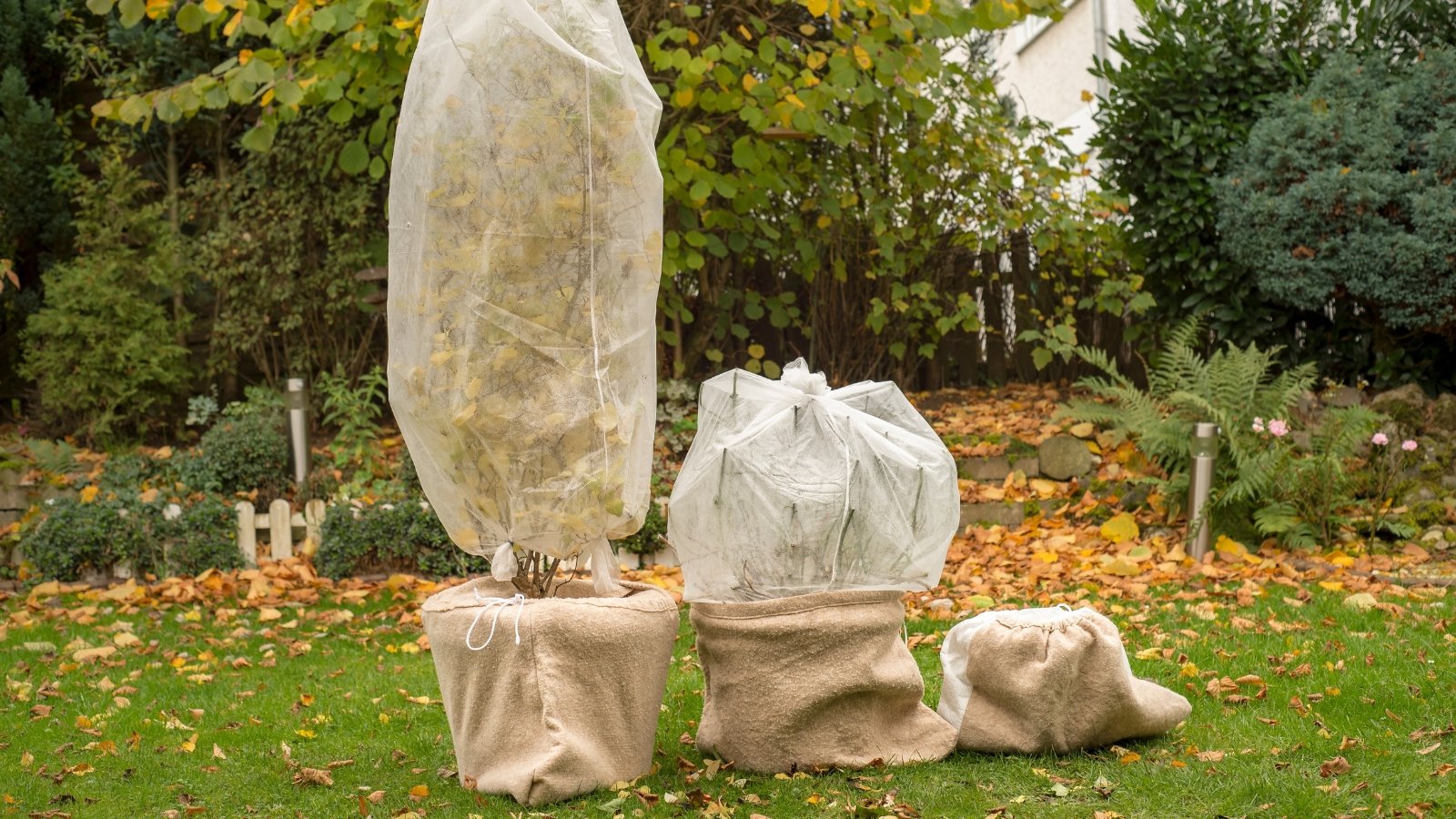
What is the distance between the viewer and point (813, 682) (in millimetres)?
3359

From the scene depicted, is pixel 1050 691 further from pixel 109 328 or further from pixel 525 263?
pixel 109 328

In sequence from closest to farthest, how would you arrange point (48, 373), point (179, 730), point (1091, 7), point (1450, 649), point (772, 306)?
point (179, 730), point (1450, 649), point (48, 373), point (772, 306), point (1091, 7)

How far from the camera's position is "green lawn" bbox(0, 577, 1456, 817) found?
316cm

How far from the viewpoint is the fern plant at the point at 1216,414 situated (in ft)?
20.8

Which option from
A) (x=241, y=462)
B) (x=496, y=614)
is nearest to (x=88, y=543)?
(x=241, y=462)

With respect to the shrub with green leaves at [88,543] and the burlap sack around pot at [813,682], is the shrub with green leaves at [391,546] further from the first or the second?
the burlap sack around pot at [813,682]

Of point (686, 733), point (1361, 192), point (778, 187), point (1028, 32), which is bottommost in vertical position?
point (686, 733)

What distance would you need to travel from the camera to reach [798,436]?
11.5 feet

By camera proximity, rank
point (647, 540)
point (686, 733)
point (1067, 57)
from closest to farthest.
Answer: point (686, 733) → point (647, 540) → point (1067, 57)

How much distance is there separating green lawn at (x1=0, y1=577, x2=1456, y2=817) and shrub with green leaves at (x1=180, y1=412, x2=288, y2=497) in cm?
157

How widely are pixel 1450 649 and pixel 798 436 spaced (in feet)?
8.21

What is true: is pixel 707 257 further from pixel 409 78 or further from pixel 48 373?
pixel 409 78

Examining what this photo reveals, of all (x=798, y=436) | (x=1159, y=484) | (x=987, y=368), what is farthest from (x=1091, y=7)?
(x=798, y=436)

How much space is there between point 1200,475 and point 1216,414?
1.65 feet
